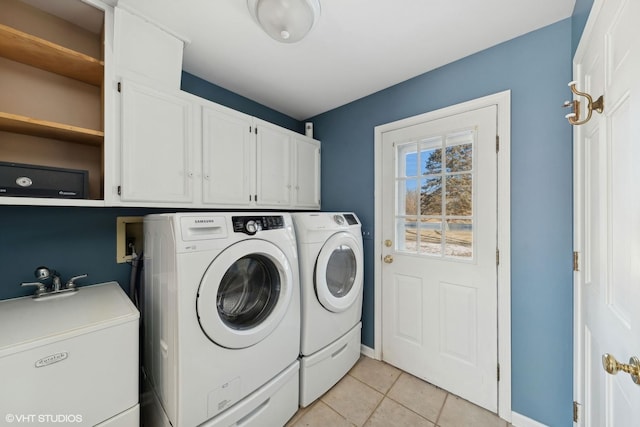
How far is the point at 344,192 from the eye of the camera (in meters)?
2.30

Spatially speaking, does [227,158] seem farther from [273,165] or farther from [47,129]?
[47,129]

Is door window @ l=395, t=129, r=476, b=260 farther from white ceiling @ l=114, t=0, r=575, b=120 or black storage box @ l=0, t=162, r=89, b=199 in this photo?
black storage box @ l=0, t=162, r=89, b=199

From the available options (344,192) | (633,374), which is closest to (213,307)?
(633,374)

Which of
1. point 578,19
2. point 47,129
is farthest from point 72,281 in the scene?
point 578,19

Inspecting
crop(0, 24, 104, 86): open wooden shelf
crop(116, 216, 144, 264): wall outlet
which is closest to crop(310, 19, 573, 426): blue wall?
crop(0, 24, 104, 86): open wooden shelf

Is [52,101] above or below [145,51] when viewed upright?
below

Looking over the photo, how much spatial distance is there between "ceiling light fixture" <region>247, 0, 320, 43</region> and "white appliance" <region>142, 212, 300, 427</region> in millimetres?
951

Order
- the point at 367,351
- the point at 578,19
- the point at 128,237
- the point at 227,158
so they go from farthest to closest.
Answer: the point at 367,351, the point at 227,158, the point at 128,237, the point at 578,19

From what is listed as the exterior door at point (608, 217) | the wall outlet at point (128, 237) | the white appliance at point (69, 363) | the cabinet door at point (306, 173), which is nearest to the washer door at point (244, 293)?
the white appliance at point (69, 363)

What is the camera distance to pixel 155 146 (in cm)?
135

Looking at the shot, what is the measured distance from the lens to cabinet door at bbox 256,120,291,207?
6.25 ft

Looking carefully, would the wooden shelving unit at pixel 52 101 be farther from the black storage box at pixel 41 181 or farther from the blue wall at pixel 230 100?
the blue wall at pixel 230 100

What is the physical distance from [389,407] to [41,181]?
2259 mm

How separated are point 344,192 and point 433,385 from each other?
167 centimetres
